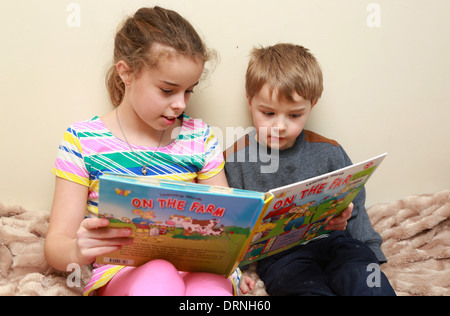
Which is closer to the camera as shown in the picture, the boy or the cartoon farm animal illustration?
the cartoon farm animal illustration

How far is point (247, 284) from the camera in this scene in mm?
1091

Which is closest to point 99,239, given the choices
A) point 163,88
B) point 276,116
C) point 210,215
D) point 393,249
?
point 210,215

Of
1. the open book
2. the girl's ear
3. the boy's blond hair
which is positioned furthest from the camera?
the boy's blond hair

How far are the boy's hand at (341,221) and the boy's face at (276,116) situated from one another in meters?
0.23

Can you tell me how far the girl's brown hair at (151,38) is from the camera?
94cm

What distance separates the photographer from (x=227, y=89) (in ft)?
4.10

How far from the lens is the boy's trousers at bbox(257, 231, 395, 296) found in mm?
984

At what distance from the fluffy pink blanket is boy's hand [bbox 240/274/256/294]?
18mm

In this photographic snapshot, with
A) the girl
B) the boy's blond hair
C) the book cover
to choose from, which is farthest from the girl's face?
the book cover

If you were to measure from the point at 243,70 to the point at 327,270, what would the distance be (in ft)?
1.94

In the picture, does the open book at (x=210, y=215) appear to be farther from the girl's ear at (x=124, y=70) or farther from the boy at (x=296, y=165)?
the girl's ear at (x=124, y=70)

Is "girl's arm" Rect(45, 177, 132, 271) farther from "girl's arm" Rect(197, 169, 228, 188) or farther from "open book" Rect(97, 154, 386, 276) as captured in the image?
Answer: "girl's arm" Rect(197, 169, 228, 188)

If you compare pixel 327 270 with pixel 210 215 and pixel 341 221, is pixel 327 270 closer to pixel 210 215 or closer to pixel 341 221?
pixel 341 221

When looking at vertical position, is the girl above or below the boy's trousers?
above
